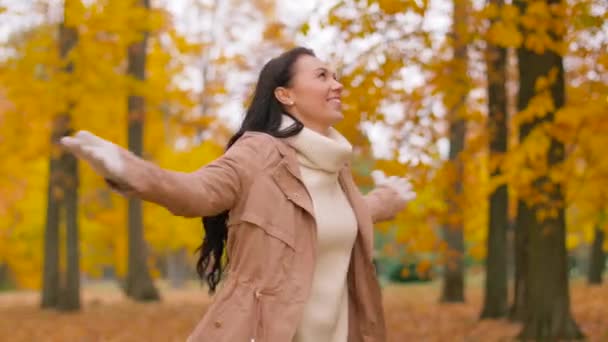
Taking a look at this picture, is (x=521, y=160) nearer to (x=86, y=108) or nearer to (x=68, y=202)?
(x=86, y=108)

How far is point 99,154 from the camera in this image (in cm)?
275

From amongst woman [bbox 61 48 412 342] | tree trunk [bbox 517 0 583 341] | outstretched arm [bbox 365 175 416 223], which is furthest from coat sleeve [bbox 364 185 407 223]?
tree trunk [bbox 517 0 583 341]

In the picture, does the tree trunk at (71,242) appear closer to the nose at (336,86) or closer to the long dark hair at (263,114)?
the long dark hair at (263,114)

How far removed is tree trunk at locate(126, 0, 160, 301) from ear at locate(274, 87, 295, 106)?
15608 mm

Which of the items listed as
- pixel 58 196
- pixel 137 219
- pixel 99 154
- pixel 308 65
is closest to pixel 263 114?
pixel 308 65

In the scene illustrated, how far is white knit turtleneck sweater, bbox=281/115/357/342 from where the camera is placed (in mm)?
3408

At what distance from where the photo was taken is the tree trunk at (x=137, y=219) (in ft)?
63.1

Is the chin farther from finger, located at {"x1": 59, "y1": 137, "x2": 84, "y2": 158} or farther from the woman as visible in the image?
finger, located at {"x1": 59, "y1": 137, "x2": 84, "y2": 158}

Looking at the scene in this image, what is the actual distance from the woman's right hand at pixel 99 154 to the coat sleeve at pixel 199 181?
0.09 ft

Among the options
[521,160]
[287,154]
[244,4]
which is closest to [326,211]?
[287,154]

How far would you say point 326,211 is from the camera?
349cm

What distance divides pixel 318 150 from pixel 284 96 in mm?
252

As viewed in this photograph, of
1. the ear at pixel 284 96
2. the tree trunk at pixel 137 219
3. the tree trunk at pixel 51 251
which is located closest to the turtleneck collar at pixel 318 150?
the ear at pixel 284 96

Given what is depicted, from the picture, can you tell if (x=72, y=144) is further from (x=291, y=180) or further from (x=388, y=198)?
(x=388, y=198)
